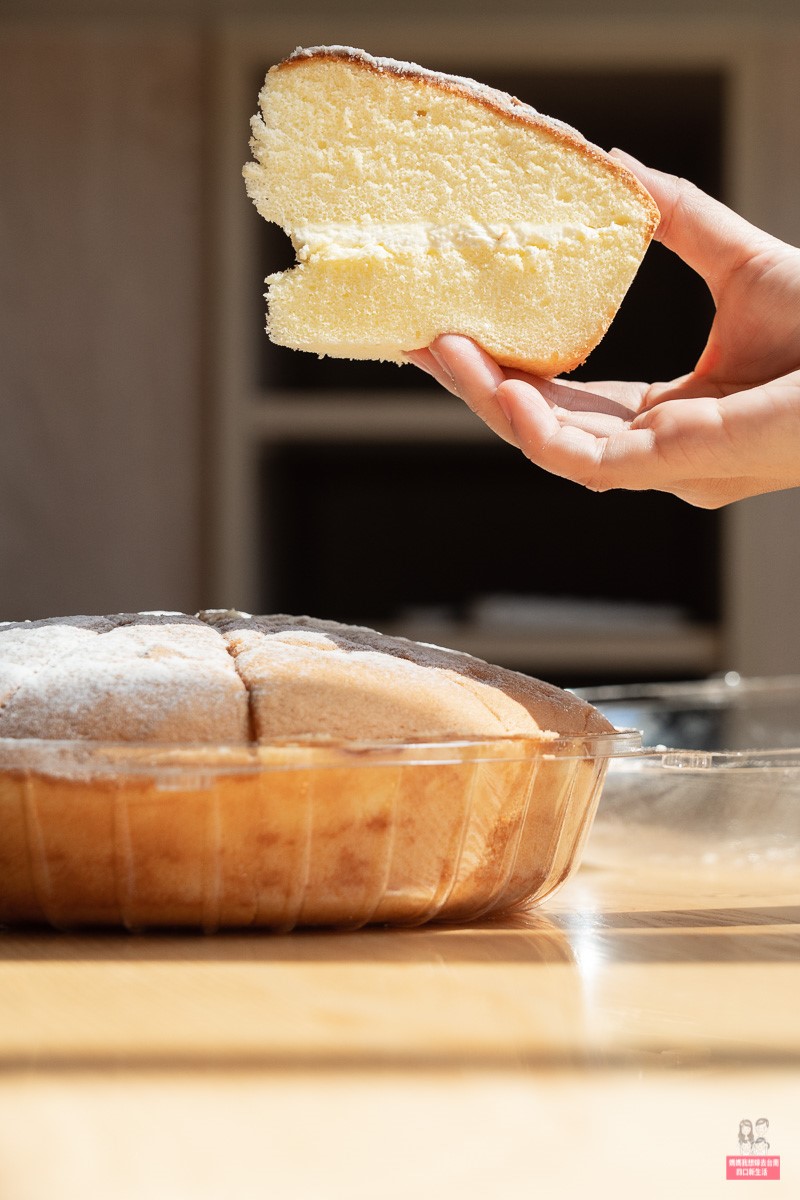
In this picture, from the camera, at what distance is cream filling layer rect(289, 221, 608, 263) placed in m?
0.67

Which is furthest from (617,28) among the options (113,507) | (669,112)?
(113,507)

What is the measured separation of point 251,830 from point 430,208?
1.18ft

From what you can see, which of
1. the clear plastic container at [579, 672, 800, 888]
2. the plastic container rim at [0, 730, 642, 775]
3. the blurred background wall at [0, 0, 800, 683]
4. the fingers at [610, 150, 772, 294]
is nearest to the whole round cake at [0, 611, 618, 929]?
the plastic container rim at [0, 730, 642, 775]

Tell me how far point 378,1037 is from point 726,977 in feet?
0.49

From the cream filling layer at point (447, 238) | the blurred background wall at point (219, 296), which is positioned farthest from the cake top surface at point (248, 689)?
the blurred background wall at point (219, 296)

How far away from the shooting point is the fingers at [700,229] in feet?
2.43

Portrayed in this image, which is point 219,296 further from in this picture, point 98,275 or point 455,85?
point 455,85

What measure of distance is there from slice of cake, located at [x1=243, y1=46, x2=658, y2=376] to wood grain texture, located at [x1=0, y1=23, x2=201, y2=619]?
4.71 feet

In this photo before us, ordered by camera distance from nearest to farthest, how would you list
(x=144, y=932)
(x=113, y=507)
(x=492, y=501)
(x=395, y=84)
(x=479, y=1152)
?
(x=479, y=1152), (x=144, y=932), (x=395, y=84), (x=113, y=507), (x=492, y=501)

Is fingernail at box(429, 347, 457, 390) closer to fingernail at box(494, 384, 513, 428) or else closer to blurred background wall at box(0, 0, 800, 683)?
fingernail at box(494, 384, 513, 428)

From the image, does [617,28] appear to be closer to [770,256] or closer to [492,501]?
[492,501]

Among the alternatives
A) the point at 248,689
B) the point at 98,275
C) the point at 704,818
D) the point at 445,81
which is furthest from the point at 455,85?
the point at 98,275

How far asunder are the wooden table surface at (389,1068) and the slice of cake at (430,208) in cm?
35

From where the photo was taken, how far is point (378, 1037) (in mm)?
361
